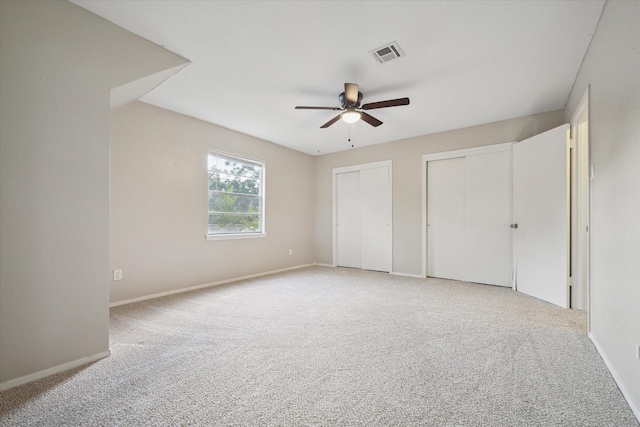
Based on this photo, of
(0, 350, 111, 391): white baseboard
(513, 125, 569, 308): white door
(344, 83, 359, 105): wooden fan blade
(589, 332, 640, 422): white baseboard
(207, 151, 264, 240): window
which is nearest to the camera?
(589, 332, 640, 422): white baseboard

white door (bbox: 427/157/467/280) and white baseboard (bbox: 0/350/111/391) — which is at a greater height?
white door (bbox: 427/157/467/280)

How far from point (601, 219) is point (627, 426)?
129 centimetres

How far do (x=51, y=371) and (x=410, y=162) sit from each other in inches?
196

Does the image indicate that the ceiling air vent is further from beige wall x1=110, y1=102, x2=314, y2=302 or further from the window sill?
the window sill

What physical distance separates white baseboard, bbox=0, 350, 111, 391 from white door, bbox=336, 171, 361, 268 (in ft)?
14.2

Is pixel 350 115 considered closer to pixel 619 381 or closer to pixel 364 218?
pixel 364 218

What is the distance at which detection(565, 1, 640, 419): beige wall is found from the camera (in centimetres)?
146

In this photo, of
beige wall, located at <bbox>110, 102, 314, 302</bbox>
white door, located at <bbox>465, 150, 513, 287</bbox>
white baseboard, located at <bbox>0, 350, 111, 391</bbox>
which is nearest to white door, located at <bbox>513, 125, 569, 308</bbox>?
white door, located at <bbox>465, 150, 513, 287</bbox>

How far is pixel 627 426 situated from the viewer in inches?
52.7

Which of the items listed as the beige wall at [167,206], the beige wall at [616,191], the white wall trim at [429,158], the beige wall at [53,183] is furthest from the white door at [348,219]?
the beige wall at [53,183]

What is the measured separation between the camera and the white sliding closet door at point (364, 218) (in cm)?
526

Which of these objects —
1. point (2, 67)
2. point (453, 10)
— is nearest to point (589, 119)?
point (453, 10)

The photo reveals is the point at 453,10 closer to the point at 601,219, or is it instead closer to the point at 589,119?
the point at 589,119

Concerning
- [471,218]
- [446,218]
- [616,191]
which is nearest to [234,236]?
[446,218]
